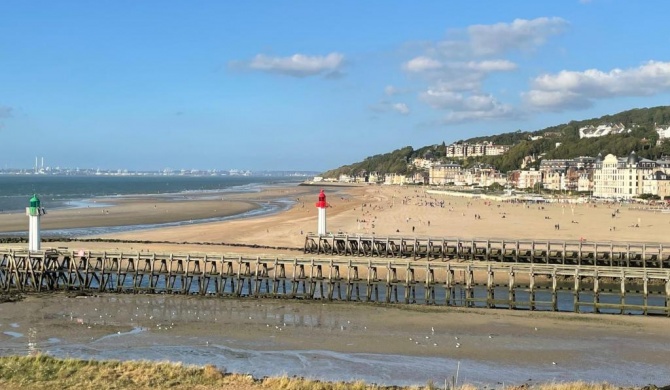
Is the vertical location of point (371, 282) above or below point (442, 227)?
below

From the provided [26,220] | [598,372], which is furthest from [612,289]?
[26,220]

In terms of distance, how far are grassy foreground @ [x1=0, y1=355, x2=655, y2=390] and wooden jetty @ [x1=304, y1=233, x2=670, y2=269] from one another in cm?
2135

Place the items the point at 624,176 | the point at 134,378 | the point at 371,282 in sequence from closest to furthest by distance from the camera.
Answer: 1. the point at 134,378
2. the point at 371,282
3. the point at 624,176

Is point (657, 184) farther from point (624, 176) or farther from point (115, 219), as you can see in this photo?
point (115, 219)

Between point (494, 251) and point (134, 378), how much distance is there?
27.1m

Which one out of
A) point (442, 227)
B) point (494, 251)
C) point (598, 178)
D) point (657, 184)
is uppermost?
point (598, 178)

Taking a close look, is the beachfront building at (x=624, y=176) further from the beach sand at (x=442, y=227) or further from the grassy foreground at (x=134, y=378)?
Answer: the grassy foreground at (x=134, y=378)

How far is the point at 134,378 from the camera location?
48.6ft

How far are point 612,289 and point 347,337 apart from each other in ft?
50.8

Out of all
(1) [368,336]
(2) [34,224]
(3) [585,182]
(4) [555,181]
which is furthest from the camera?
(4) [555,181]

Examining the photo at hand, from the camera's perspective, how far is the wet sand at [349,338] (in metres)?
17.4

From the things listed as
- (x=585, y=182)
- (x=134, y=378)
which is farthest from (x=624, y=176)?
(x=134, y=378)

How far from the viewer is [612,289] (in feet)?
96.6

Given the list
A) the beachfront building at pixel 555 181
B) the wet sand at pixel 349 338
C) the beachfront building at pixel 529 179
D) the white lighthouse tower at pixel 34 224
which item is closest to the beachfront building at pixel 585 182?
the beachfront building at pixel 555 181
